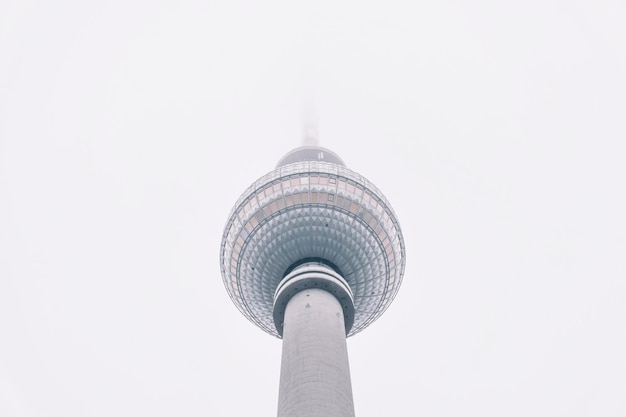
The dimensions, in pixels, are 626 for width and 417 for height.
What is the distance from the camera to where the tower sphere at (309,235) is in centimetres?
4528

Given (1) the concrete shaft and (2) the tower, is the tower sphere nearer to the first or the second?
(2) the tower

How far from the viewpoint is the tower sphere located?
45281 mm

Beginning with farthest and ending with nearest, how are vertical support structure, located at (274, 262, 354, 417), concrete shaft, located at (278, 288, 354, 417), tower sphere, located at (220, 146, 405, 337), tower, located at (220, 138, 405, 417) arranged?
tower sphere, located at (220, 146, 405, 337) → tower, located at (220, 138, 405, 417) → vertical support structure, located at (274, 262, 354, 417) → concrete shaft, located at (278, 288, 354, 417)

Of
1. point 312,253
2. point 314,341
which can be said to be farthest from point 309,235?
point 314,341

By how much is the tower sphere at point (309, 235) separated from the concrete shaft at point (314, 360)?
188 inches

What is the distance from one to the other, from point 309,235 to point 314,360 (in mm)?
11722

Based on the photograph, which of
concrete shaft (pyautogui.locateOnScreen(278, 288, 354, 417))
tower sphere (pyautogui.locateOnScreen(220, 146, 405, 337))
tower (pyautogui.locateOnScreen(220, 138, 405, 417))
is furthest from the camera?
tower sphere (pyautogui.locateOnScreen(220, 146, 405, 337))

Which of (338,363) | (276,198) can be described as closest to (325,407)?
(338,363)

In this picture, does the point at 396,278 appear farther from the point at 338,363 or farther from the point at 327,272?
the point at 338,363

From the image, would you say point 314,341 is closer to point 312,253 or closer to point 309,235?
point 312,253

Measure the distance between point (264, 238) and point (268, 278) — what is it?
134 inches

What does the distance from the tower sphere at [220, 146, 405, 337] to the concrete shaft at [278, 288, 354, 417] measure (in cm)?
477

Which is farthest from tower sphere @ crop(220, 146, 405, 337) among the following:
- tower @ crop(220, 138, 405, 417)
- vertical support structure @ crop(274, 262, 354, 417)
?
vertical support structure @ crop(274, 262, 354, 417)

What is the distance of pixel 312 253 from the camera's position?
45.1 meters
